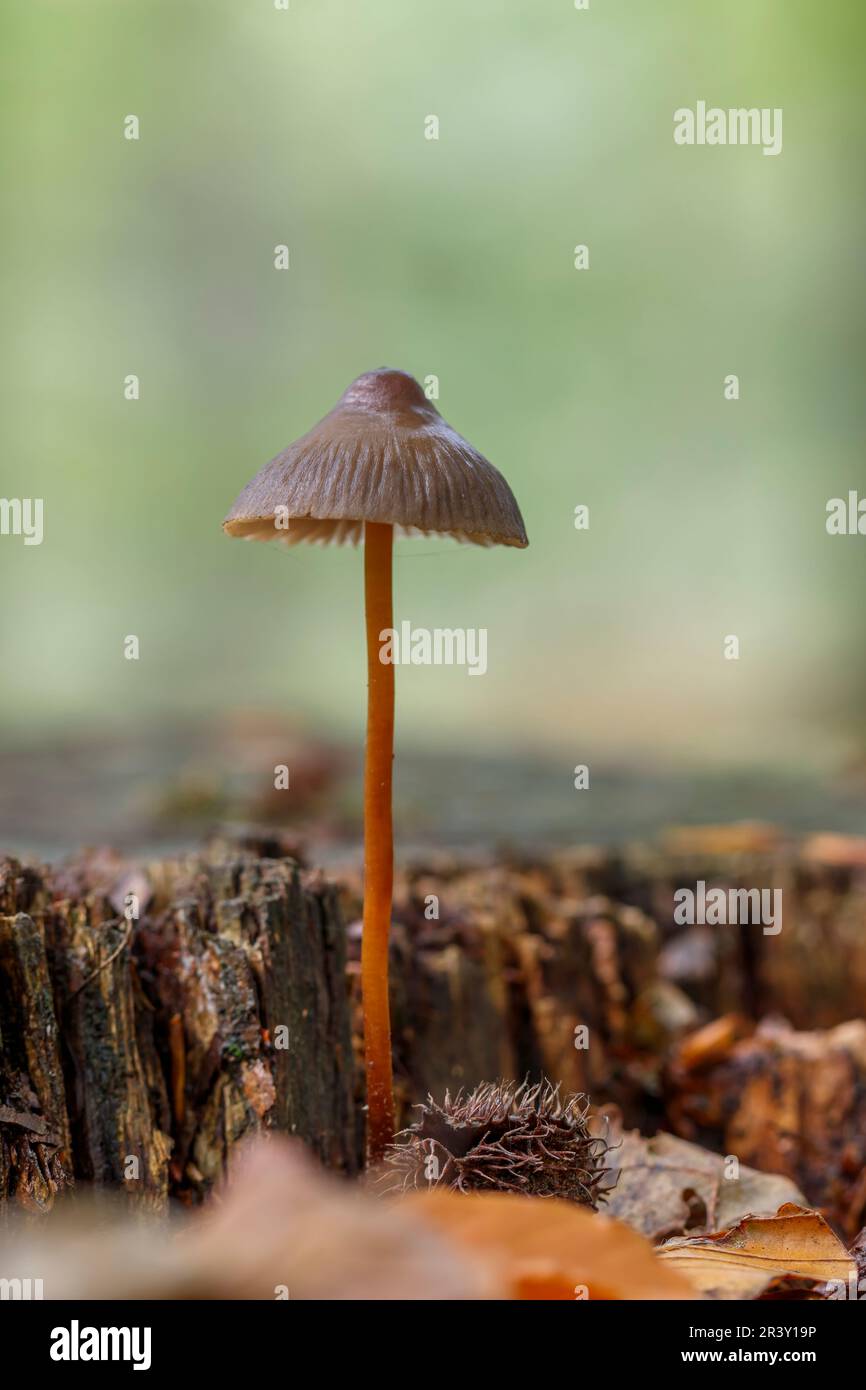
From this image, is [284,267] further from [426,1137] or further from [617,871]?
[426,1137]

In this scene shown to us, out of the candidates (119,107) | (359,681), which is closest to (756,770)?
(359,681)

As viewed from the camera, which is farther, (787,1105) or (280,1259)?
(787,1105)

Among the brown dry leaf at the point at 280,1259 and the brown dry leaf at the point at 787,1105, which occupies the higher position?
the brown dry leaf at the point at 280,1259

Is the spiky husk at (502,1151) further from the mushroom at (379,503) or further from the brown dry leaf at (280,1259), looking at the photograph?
the brown dry leaf at (280,1259)

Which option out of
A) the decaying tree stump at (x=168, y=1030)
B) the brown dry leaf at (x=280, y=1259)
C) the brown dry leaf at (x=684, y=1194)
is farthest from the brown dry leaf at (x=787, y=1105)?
the brown dry leaf at (x=280, y=1259)

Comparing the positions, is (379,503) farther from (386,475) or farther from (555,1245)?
(555,1245)

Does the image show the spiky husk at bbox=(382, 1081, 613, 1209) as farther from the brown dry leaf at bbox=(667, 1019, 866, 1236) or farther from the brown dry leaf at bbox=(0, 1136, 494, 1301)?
the brown dry leaf at bbox=(667, 1019, 866, 1236)

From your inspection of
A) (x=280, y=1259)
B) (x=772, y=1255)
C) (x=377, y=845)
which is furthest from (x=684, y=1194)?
(x=280, y=1259)
